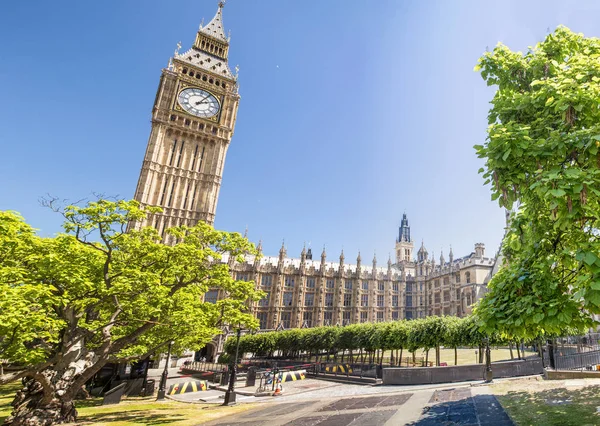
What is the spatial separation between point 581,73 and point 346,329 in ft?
128

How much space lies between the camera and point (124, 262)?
16.6m

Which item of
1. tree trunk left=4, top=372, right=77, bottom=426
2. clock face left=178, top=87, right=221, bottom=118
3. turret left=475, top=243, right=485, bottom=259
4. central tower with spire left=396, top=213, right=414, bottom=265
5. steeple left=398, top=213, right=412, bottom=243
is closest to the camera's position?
tree trunk left=4, top=372, right=77, bottom=426

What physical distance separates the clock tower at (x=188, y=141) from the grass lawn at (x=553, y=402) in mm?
48016

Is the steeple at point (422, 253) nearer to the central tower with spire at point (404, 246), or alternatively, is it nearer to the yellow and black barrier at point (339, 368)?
the central tower with spire at point (404, 246)

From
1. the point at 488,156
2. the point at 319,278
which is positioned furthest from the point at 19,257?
the point at 319,278

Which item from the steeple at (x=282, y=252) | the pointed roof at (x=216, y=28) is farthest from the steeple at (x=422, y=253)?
the pointed roof at (x=216, y=28)

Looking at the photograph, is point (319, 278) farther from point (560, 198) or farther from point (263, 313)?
point (560, 198)

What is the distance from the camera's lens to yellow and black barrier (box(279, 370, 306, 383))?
3036 cm

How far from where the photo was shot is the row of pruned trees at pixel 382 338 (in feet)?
96.4

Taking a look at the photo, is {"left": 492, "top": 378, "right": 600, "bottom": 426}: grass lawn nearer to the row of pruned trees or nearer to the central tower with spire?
the row of pruned trees

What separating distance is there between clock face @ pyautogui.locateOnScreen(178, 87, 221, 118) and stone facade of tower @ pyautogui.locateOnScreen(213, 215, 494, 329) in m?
27.2

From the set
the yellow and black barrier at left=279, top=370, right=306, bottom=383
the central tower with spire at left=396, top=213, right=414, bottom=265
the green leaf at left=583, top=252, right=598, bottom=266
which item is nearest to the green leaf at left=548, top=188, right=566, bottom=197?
the green leaf at left=583, top=252, right=598, bottom=266

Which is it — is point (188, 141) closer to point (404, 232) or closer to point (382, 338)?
point (382, 338)

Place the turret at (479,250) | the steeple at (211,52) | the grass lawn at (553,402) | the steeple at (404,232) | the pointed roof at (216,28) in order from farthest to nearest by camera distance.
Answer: the steeple at (404,232), the pointed roof at (216,28), the turret at (479,250), the steeple at (211,52), the grass lawn at (553,402)
